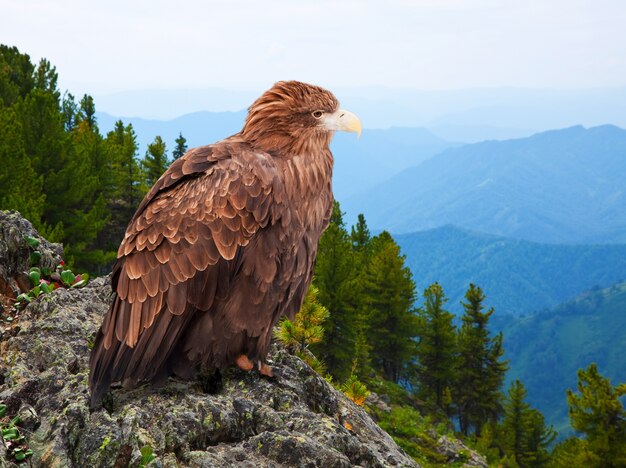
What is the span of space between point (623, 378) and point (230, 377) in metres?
197

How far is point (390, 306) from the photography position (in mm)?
41969

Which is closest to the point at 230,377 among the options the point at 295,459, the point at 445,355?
the point at 295,459

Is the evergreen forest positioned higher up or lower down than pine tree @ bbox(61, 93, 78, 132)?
lower down

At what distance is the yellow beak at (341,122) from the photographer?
5.67 metres

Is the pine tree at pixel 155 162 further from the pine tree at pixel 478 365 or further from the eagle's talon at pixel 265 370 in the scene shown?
the eagle's talon at pixel 265 370

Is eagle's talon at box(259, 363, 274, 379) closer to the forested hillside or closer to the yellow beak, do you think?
the yellow beak

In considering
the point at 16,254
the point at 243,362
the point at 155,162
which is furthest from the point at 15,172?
the point at 243,362

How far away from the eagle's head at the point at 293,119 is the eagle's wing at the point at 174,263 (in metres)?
0.59

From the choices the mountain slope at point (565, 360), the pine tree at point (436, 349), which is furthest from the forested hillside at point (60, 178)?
the mountain slope at point (565, 360)

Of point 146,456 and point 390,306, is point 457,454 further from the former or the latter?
point 146,456

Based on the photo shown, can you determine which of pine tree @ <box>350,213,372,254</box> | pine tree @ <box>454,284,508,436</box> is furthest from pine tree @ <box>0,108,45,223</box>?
pine tree @ <box>454,284,508,436</box>

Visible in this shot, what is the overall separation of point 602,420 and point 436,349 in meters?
16.6

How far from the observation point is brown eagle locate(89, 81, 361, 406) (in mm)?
5008

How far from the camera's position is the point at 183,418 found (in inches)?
195
